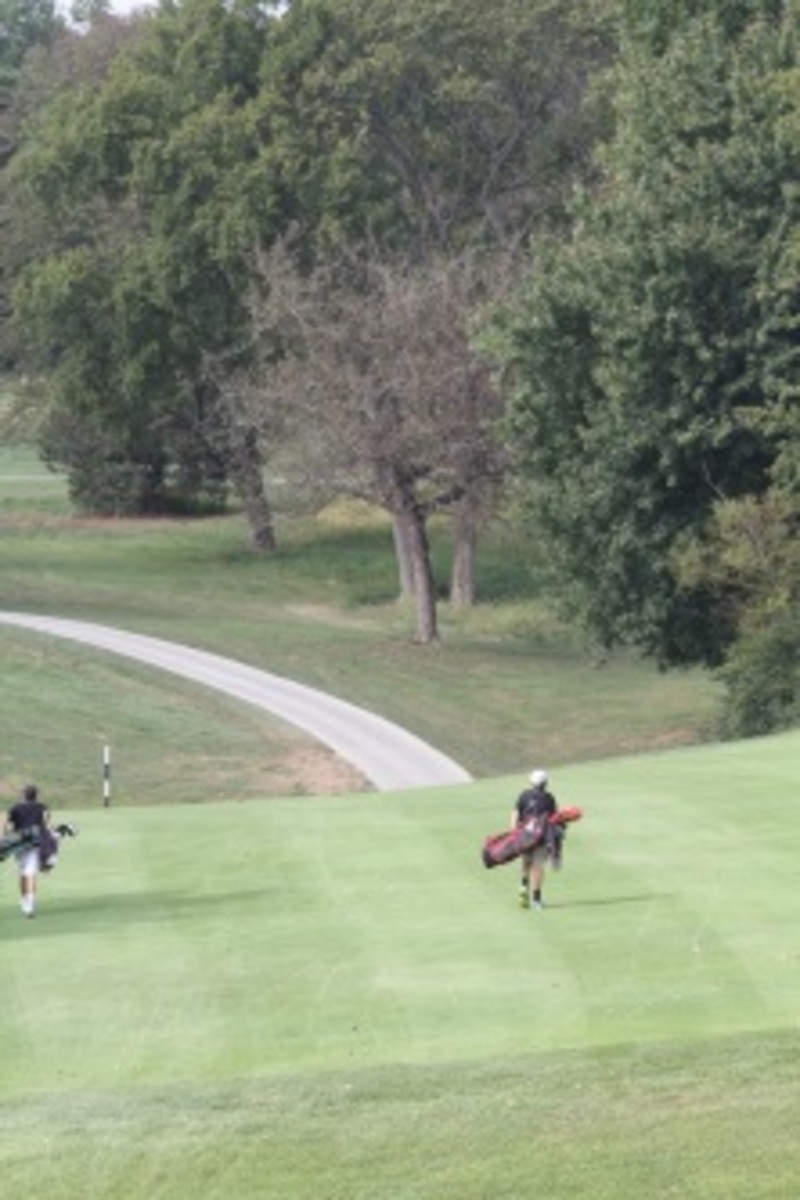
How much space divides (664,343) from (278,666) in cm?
2072

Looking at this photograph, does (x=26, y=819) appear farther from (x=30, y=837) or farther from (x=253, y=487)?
(x=253, y=487)

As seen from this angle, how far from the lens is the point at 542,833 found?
2561cm

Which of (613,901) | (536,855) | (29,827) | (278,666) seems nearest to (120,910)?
(29,827)

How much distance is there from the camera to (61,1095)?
761 inches

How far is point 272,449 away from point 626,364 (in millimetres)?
25681

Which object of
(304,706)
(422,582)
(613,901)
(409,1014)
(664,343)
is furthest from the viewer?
(422,582)

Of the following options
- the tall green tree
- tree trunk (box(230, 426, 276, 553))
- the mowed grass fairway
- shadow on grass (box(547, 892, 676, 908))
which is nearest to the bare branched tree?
tree trunk (box(230, 426, 276, 553))

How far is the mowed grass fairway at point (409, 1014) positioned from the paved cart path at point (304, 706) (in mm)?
19124

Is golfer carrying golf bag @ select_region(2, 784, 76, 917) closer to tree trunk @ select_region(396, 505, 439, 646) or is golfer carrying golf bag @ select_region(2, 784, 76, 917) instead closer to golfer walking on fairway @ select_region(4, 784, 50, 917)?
golfer walking on fairway @ select_region(4, 784, 50, 917)

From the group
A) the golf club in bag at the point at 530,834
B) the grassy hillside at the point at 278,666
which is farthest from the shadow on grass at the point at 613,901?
the grassy hillside at the point at 278,666

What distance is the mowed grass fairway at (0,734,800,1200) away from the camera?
1709 centimetres

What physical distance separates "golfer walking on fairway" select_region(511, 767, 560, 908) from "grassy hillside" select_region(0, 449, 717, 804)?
23.5m

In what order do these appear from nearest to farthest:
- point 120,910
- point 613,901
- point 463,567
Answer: point 613,901
point 120,910
point 463,567

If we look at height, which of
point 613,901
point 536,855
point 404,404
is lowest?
point 613,901
